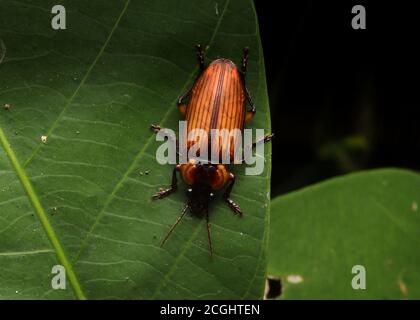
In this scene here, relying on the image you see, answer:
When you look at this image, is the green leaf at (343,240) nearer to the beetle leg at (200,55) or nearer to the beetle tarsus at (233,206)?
the beetle tarsus at (233,206)

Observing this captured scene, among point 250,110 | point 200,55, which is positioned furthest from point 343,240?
point 200,55

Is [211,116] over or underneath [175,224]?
over

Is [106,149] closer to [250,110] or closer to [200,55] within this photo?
[200,55]

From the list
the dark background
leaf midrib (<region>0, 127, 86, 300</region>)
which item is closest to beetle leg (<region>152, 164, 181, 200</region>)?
leaf midrib (<region>0, 127, 86, 300</region>)

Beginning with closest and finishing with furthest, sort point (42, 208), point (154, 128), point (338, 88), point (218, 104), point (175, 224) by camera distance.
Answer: point (42, 208) → point (154, 128) → point (175, 224) → point (218, 104) → point (338, 88)

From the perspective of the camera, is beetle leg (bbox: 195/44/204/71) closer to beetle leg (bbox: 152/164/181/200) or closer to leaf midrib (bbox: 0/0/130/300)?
leaf midrib (bbox: 0/0/130/300)

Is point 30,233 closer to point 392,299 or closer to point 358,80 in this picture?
point 392,299
